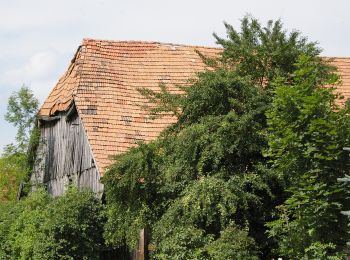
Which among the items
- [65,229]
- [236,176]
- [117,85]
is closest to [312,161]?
[236,176]

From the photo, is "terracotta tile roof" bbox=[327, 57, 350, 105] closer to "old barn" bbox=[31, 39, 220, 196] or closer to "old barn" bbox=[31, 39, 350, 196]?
"old barn" bbox=[31, 39, 350, 196]

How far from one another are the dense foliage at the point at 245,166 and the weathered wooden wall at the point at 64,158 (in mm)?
3750

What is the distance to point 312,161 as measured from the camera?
1372cm

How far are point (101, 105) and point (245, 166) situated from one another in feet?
22.9

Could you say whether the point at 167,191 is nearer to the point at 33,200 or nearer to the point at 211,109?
the point at 211,109

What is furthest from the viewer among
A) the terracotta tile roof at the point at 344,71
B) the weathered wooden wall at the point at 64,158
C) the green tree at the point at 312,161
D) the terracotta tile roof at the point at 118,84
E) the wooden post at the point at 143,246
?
the terracotta tile roof at the point at 344,71

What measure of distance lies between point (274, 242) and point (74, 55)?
11.5 meters

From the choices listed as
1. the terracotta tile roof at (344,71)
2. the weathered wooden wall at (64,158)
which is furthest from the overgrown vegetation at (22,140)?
the terracotta tile roof at (344,71)

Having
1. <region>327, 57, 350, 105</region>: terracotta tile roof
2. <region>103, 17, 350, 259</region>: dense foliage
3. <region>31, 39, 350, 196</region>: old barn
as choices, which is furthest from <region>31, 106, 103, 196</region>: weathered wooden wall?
<region>327, 57, 350, 105</region>: terracotta tile roof

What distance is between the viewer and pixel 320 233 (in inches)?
536

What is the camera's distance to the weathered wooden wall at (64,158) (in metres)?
21.7

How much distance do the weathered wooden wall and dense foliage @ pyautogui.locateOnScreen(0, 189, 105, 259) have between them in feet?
3.69

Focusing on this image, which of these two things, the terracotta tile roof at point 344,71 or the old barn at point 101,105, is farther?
the terracotta tile roof at point 344,71

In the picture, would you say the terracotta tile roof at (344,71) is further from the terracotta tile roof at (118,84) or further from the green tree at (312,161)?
the green tree at (312,161)
